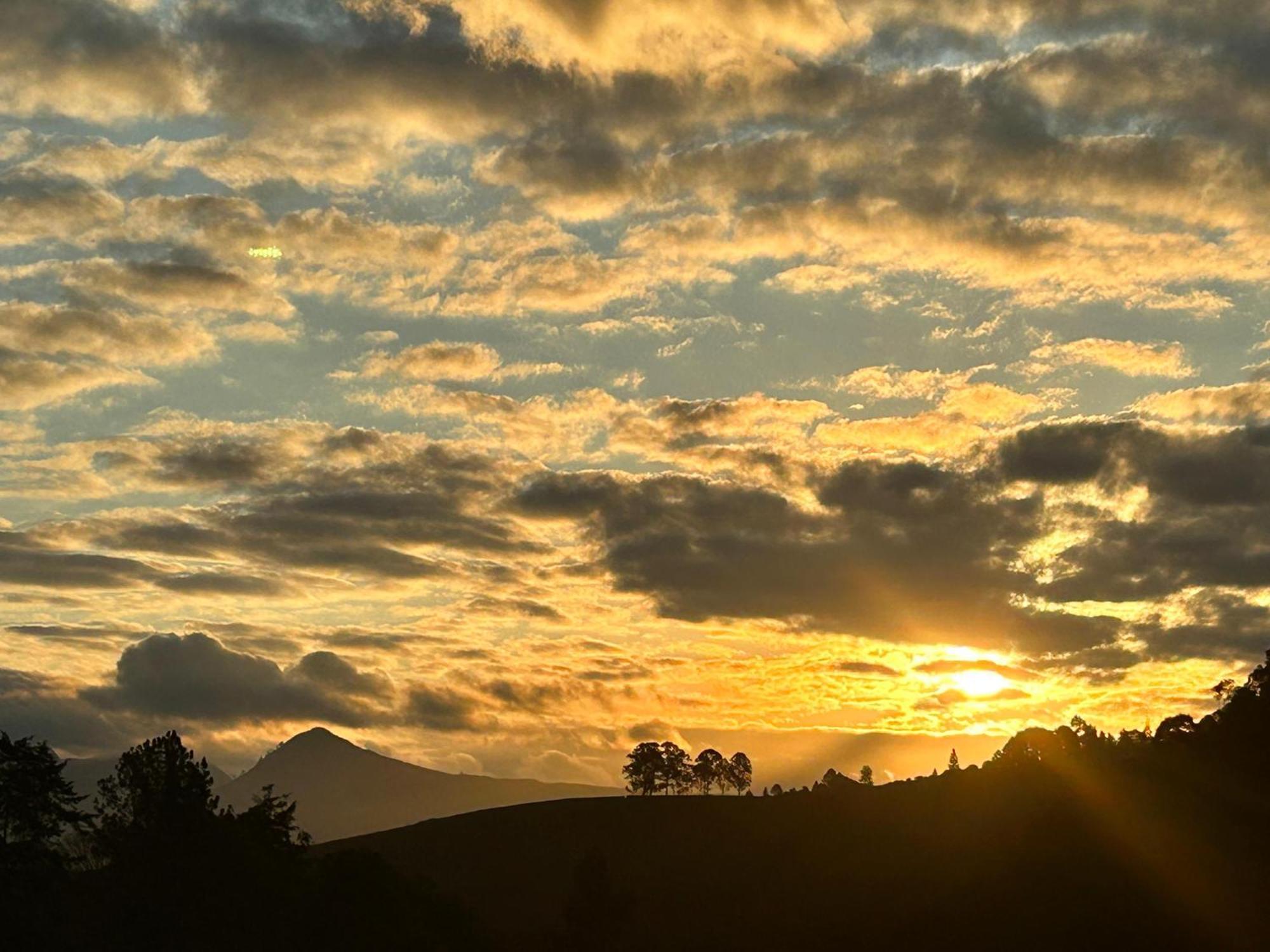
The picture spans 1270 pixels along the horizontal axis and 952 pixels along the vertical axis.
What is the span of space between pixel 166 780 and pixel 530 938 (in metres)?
51.7

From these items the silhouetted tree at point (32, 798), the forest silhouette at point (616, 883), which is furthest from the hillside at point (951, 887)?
the silhouetted tree at point (32, 798)

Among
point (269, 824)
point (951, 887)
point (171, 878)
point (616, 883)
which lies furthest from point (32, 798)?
point (951, 887)

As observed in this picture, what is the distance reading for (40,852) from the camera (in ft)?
350

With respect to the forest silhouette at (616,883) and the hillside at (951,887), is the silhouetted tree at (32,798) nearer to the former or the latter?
the forest silhouette at (616,883)

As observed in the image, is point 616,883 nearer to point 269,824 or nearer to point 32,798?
point 269,824

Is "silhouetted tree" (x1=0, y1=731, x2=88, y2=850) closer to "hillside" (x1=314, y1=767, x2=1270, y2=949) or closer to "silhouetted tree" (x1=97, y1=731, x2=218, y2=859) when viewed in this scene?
"silhouetted tree" (x1=97, y1=731, x2=218, y2=859)

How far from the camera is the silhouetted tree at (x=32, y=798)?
10925cm

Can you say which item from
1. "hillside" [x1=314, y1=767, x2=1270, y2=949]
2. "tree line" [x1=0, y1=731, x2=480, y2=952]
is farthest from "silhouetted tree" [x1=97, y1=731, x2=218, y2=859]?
"hillside" [x1=314, y1=767, x2=1270, y2=949]

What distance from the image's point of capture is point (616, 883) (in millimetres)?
187500

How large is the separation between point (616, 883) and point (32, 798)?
308 ft

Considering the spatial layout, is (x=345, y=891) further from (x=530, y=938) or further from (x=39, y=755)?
(x=530, y=938)

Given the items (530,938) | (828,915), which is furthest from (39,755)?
(828,915)

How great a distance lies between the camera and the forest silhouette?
370ft

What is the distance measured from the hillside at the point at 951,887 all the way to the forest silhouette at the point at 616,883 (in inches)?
13.6
